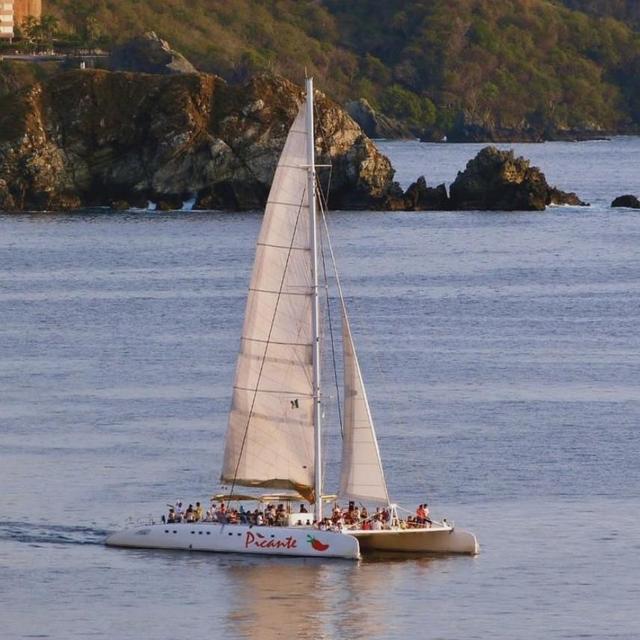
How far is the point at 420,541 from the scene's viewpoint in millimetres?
52688

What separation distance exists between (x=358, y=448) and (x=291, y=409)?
1.96 metres

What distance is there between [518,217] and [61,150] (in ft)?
109

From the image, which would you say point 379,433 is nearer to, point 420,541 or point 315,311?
point 420,541

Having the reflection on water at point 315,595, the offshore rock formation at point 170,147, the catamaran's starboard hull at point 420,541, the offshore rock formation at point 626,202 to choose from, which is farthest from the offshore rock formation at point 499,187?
the reflection on water at point 315,595

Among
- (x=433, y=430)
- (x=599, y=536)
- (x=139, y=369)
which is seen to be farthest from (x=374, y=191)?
(x=599, y=536)

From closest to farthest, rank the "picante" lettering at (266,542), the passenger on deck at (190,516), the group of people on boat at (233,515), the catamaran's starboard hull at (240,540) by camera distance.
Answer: the catamaran's starboard hull at (240,540) < the "picante" lettering at (266,542) < the group of people on boat at (233,515) < the passenger on deck at (190,516)

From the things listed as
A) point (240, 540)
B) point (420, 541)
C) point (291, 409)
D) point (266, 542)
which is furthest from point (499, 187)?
point (266, 542)

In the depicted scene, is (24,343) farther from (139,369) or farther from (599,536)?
(599,536)

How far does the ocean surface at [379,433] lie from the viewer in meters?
48.4

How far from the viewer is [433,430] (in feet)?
225

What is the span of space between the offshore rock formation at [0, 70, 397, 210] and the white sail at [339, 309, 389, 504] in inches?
3705

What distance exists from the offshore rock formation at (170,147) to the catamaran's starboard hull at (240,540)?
94092 millimetres

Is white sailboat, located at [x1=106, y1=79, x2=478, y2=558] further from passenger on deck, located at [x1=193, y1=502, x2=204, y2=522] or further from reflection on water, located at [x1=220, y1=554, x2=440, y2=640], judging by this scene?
reflection on water, located at [x1=220, y1=554, x2=440, y2=640]

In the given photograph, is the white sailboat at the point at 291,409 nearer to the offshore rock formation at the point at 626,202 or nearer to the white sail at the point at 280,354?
the white sail at the point at 280,354
